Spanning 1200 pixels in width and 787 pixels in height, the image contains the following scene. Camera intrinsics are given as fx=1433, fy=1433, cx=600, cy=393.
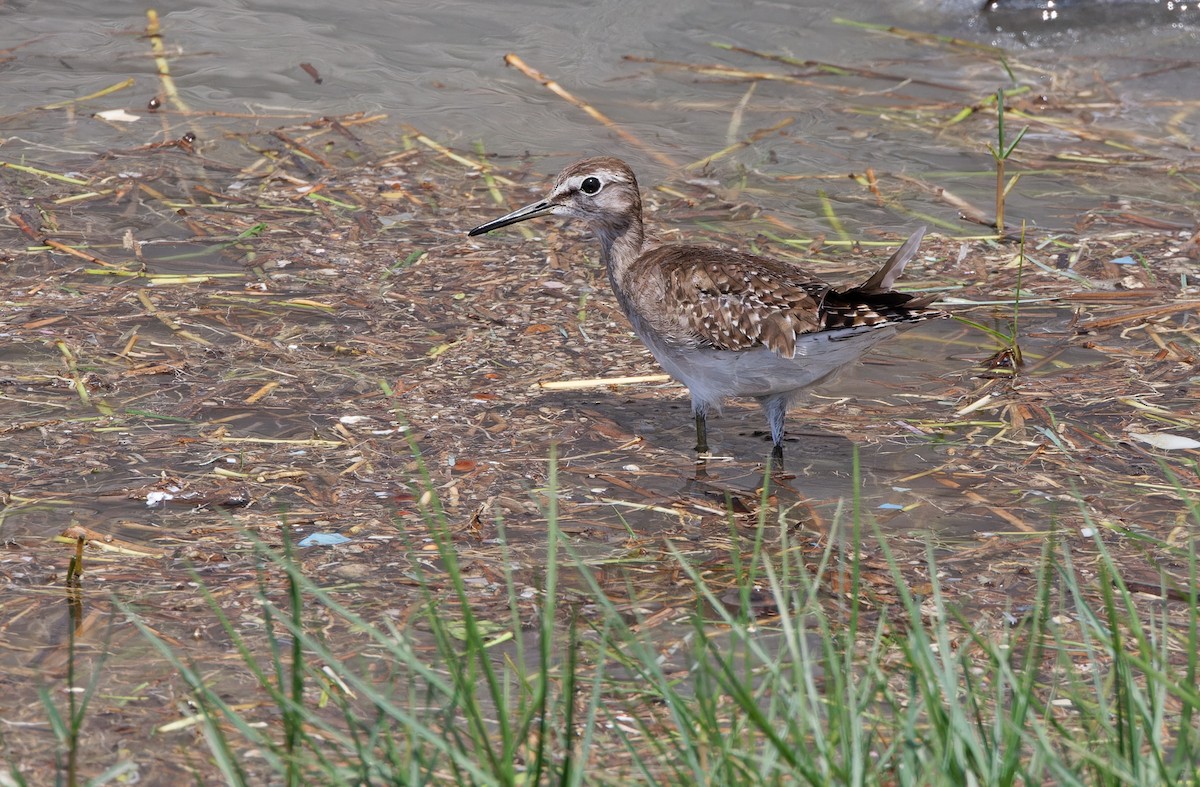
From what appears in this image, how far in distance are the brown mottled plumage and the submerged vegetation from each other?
39 cm

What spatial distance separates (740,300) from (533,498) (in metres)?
1.45

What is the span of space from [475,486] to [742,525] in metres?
1.07

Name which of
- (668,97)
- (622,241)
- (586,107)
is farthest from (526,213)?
(668,97)

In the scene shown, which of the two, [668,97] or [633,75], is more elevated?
[633,75]

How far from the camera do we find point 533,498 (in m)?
5.00

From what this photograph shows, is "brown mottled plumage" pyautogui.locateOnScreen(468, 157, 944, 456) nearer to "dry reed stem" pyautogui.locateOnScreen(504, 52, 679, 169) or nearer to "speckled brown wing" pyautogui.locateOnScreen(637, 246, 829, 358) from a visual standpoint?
"speckled brown wing" pyautogui.locateOnScreen(637, 246, 829, 358)

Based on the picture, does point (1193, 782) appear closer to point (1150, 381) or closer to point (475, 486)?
point (475, 486)

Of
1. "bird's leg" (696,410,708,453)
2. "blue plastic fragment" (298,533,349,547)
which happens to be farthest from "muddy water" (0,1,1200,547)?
"blue plastic fragment" (298,533,349,547)

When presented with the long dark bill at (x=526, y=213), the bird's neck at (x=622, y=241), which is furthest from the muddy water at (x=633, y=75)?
the long dark bill at (x=526, y=213)

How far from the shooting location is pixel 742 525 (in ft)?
18.6

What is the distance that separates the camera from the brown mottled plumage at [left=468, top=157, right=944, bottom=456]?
5.63 meters

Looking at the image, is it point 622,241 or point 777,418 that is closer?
point 777,418

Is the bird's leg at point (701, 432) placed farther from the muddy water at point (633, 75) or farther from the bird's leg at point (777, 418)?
Result: the muddy water at point (633, 75)

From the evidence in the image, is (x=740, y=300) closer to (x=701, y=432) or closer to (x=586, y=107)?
(x=701, y=432)
